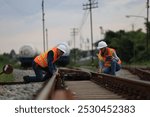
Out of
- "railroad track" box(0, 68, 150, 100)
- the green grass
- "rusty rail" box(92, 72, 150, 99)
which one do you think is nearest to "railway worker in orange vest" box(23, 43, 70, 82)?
"railroad track" box(0, 68, 150, 100)

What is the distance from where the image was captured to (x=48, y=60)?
14.2 metres

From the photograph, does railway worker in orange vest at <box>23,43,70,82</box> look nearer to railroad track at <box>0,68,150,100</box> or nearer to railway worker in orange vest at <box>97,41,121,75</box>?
railroad track at <box>0,68,150,100</box>

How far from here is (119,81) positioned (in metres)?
11.6

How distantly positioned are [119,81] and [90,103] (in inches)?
206

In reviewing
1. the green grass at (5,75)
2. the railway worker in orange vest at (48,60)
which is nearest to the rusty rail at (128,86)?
the railway worker in orange vest at (48,60)

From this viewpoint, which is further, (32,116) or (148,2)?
(148,2)

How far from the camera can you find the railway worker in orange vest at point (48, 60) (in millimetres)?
13675

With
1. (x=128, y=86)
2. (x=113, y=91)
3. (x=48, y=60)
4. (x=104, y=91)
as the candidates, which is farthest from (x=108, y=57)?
(x=128, y=86)

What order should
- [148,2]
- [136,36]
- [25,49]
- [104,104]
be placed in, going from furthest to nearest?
[136,36]
[148,2]
[25,49]
[104,104]

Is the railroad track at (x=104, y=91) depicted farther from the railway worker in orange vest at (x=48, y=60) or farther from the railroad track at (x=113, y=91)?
the railway worker in orange vest at (x=48, y=60)

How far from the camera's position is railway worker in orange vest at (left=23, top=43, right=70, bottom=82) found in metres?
13.7

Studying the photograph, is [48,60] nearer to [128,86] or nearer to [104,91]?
[104,91]

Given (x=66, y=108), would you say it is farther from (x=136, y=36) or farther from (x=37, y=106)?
(x=136, y=36)

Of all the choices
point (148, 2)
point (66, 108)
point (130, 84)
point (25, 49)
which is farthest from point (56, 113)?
point (148, 2)
